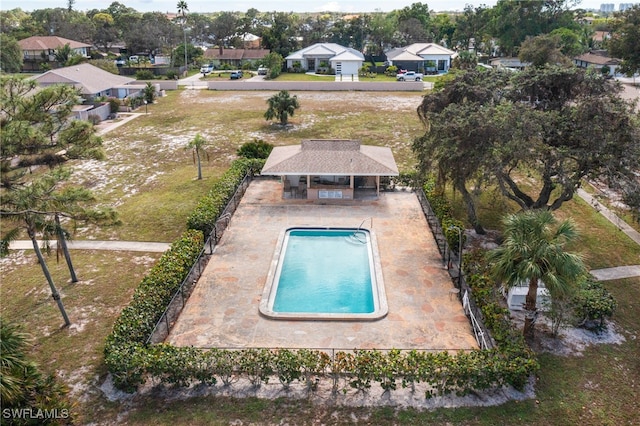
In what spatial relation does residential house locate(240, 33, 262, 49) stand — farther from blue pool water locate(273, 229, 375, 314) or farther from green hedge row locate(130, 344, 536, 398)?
green hedge row locate(130, 344, 536, 398)

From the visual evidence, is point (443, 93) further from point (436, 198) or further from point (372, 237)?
point (372, 237)

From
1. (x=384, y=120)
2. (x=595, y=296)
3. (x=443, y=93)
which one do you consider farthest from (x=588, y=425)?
(x=384, y=120)

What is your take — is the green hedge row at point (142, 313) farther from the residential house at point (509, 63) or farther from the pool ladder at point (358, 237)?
the residential house at point (509, 63)

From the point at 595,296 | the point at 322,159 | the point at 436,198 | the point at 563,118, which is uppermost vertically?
the point at 563,118

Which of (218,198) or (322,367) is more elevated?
(218,198)

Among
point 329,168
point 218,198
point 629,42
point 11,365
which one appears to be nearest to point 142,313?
point 11,365

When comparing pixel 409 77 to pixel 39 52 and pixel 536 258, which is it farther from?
pixel 39 52
